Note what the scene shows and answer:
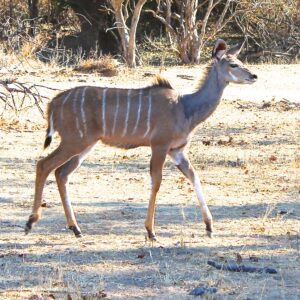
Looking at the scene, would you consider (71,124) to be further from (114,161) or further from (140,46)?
(140,46)

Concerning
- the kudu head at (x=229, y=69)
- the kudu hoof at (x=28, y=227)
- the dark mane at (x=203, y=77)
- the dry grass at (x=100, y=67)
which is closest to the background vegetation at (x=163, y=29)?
the dry grass at (x=100, y=67)

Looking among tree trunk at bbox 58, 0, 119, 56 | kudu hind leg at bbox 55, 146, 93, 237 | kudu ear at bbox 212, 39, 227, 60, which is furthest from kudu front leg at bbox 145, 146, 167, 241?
tree trunk at bbox 58, 0, 119, 56

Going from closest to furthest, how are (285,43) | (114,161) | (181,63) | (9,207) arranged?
(9,207) < (114,161) < (181,63) < (285,43)

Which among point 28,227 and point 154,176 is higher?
point 154,176

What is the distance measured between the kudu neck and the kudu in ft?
0.04

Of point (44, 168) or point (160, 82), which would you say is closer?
point (44, 168)

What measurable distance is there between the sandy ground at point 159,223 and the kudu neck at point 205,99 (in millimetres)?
1024

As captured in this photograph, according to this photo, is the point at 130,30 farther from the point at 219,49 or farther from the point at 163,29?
the point at 219,49

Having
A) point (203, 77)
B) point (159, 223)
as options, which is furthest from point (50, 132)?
point (203, 77)

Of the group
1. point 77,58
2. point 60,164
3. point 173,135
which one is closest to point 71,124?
point 60,164

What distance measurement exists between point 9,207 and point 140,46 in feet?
65.0

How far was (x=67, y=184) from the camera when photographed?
816cm

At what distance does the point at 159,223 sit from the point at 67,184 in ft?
3.32

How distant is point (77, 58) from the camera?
73.0ft
